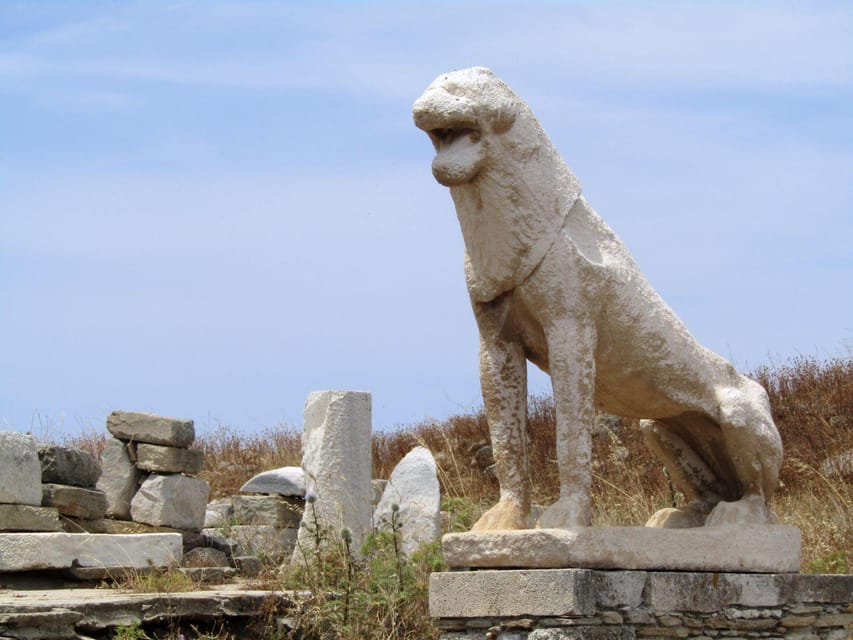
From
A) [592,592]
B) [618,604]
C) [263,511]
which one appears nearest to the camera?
[592,592]

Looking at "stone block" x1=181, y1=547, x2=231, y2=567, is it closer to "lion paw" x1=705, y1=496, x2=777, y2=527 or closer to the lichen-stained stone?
the lichen-stained stone

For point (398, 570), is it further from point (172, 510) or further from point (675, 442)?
point (172, 510)

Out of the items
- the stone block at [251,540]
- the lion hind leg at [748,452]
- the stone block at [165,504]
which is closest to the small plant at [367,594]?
the lion hind leg at [748,452]

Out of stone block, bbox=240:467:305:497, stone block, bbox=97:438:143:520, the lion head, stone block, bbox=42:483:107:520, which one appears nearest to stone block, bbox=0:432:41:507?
stone block, bbox=42:483:107:520

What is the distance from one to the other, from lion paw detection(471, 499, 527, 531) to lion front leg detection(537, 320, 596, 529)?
0.55ft

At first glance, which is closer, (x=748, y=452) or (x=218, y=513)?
(x=748, y=452)

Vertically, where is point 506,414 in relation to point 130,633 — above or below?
above

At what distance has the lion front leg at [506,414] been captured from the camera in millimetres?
5500

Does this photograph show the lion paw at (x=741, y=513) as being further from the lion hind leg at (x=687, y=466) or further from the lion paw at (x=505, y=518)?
the lion paw at (x=505, y=518)

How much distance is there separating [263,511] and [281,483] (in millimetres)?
373

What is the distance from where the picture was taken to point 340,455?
1028 cm

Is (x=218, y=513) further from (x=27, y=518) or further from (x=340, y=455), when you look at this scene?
(x=27, y=518)

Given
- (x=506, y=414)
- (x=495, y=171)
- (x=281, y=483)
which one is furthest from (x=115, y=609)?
(x=281, y=483)

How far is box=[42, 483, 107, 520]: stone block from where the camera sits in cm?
939
